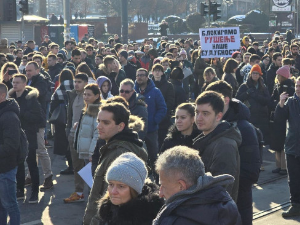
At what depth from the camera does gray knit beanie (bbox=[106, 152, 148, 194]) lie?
12.0 feet

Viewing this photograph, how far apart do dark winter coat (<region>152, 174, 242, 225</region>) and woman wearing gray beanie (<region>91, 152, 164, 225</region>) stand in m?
0.48

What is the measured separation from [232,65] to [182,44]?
10919 mm

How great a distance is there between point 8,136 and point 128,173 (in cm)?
311

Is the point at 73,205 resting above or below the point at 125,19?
below

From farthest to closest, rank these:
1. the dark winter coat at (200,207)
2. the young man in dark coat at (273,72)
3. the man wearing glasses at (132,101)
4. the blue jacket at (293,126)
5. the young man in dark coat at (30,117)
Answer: the young man in dark coat at (273,72) < the young man in dark coat at (30,117) < the man wearing glasses at (132,101) < the blue jacket at (293,126) < the dark winter coat at (200,207)

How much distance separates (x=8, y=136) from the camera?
21.1 feet

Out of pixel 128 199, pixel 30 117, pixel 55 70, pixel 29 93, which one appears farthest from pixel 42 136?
pixel 55 70

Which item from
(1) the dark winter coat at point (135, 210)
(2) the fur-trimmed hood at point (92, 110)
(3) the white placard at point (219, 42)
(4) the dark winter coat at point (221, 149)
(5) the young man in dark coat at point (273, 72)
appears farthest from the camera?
(3) the white placard at point (219, 42)

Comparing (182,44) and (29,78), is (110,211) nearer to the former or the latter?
(29,78)

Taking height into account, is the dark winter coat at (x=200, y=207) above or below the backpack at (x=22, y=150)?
above

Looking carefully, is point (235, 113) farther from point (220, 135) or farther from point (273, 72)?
point (273, 72)

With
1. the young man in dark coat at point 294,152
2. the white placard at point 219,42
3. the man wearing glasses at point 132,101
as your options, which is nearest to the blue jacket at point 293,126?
the young man in dark coat at point 294,152

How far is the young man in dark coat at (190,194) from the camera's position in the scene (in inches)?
122

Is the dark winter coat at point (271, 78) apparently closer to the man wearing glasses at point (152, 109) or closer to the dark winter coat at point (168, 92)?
the dark winter coat at point (168, 92)
